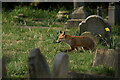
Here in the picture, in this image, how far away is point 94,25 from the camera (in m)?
9.00

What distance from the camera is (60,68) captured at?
3.58 meters

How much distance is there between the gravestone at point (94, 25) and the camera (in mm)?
8938

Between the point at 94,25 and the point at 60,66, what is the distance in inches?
220

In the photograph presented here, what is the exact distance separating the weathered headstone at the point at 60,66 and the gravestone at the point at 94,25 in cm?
530

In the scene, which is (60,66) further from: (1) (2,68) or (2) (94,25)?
(2) (94,25)

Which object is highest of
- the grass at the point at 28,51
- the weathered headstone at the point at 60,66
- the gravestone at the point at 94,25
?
the gravestone at the point at 94,25

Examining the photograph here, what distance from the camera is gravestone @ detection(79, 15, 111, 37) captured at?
8938 mm

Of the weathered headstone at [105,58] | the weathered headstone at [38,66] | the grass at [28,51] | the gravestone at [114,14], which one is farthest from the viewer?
the gravestone at [114,14]

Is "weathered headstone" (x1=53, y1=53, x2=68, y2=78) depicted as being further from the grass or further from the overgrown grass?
the overgrown grass

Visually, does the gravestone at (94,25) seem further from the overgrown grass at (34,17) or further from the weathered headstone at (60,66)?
the weathered headstone at (60,66)

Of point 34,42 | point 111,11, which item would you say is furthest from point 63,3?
point 34,42

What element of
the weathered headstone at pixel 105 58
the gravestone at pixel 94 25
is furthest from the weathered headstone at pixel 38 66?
the gravestone at pixel 94 25

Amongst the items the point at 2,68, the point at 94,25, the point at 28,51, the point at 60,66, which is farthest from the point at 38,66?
the point at 94,25

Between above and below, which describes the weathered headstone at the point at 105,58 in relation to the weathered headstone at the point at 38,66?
below
